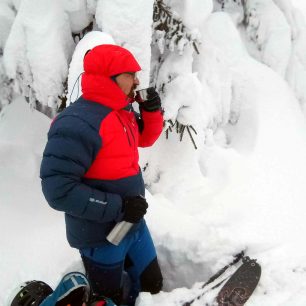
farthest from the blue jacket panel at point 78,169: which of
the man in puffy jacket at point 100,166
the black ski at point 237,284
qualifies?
the black ski at point 237,284

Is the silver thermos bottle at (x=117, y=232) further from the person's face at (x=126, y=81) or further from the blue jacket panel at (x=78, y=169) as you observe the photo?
the person's face at (x=126, y=81)

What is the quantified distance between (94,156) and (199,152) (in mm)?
2621

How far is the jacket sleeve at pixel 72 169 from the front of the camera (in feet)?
7.39

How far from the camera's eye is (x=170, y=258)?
3.65 m

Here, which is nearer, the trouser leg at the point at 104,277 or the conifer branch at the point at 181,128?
the trouser leg at the point at 104,277

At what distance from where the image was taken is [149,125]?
122 inches

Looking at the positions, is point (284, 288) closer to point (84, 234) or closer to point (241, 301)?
point (241, 301)

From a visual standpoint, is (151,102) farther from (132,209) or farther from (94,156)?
(132,209)

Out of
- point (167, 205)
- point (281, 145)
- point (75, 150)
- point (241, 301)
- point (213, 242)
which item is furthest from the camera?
point (281, 145)

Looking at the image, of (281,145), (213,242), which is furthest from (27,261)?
(281,145)

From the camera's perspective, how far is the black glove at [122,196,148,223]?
98.0 inches

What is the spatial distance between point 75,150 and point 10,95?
8.50ft

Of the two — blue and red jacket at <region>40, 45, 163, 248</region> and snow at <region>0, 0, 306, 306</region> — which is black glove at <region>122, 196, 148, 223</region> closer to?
blue and red jacket at <region>40, 45, 163, 248</region>

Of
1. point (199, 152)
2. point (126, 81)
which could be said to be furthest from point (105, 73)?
point (199, 152)
